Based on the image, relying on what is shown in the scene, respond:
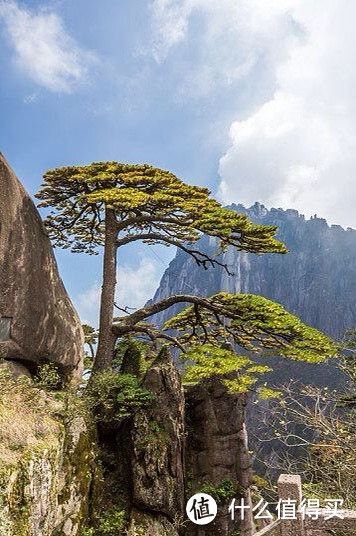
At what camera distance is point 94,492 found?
10.7 meters

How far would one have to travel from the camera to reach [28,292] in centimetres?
1156

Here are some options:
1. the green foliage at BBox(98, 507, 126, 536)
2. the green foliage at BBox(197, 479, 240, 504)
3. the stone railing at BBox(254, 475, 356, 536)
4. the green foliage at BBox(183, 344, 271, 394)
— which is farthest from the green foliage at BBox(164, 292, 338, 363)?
the green foliage at BBox(98, 507, 126, 536)

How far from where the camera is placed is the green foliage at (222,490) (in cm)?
1300

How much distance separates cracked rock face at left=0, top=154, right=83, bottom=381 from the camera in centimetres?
1098

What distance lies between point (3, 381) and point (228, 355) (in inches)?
262

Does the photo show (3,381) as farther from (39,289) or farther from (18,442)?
(39,289)

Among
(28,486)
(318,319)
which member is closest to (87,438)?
(28,486)

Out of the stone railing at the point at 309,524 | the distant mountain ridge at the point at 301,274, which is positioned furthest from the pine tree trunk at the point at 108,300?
the distant mountain ridge at the point at 301,274

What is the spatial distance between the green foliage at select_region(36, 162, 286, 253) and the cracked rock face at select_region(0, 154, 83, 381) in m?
1.93

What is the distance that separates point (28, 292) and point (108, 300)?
379 centimetres

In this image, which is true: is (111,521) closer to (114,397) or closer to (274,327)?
(114,397)

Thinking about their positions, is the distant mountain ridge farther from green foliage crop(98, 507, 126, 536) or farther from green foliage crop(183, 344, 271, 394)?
green foliage crop(98, 507, 126, 536)

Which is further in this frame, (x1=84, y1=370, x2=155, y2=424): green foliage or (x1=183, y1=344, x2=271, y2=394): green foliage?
(x1=84, y1=370, x2=155, y2=424): green foliage

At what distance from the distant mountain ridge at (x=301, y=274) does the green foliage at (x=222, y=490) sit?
82.2m
